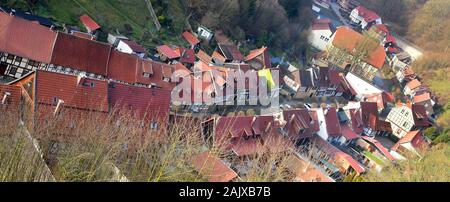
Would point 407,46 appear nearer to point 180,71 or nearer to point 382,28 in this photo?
point 382,28

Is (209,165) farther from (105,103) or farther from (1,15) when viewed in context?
(1,15)

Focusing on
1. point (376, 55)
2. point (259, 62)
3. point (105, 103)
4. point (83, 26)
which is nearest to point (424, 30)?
point (376, 55)

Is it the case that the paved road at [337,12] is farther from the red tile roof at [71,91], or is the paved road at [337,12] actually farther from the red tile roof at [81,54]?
the red tile roof at [71,91]

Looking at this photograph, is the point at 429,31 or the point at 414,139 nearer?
the point at 414,139

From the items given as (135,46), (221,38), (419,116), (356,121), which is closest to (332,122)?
(356,121)

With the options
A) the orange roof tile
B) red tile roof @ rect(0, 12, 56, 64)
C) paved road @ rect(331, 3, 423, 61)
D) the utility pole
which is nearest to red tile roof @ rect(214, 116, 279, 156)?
red tile roof @ rect(0, 12, 56, 64)

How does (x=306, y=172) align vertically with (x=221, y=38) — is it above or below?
below
